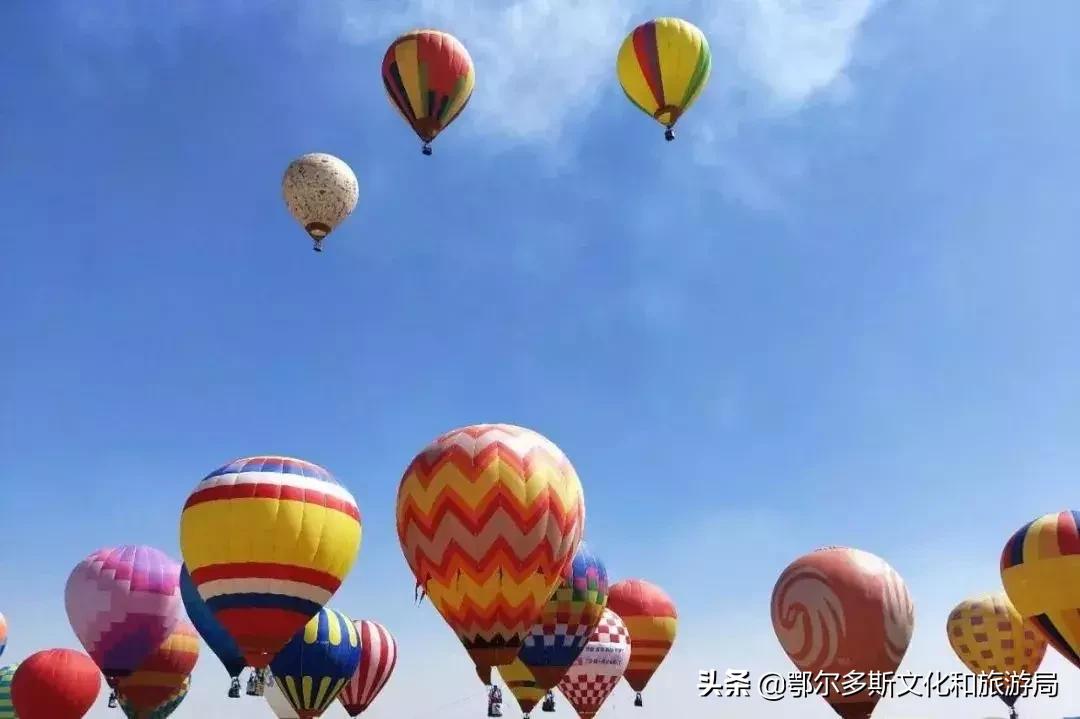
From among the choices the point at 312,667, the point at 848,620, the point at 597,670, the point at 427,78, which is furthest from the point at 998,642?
the point at 427,78

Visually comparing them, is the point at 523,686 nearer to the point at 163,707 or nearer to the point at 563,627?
the point at 563,627

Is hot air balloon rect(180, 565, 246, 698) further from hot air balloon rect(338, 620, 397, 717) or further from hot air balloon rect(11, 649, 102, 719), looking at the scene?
hot air balloon rect(11, 649, 102, 719)

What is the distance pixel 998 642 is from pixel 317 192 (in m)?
27.7

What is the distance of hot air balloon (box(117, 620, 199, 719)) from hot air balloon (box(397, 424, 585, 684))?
14676 millimetres

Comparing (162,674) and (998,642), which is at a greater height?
(998,642)

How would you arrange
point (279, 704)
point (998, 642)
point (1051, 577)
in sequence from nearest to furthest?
point (1051, 577) < point (279, 704) < point (998, 642)

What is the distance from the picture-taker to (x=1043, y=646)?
31.6 metres

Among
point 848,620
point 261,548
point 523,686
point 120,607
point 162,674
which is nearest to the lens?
point 261,548

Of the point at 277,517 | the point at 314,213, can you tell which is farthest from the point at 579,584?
the point at 314,213

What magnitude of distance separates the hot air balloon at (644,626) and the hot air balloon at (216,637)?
14.1m

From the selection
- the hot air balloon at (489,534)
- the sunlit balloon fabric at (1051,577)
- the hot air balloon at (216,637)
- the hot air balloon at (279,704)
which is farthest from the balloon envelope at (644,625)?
the hot air balloon at (489,534)

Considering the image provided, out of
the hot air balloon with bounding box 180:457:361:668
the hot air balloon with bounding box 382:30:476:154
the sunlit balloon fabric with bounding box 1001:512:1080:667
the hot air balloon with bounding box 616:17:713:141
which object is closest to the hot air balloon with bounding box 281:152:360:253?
the hot air balloon with bounding box 382:30:476:154

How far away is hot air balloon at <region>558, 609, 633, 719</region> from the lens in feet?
95.1

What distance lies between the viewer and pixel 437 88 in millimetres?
26062
